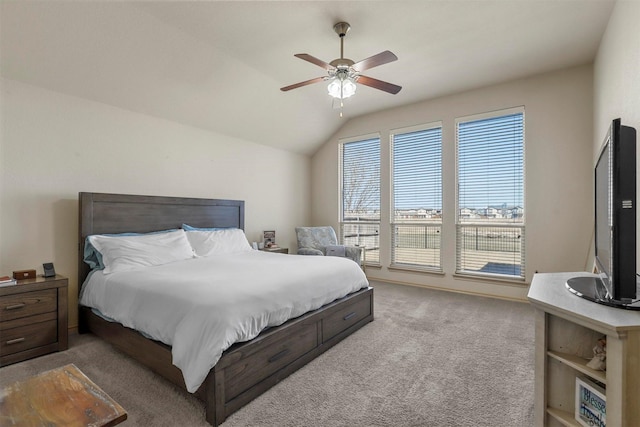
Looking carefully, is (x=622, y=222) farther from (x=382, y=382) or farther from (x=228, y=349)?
(x=228, y=349)

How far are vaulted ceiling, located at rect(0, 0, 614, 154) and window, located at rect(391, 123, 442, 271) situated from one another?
929mm

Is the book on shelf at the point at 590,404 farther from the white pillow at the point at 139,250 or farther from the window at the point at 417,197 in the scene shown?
the window at the point at 417,197

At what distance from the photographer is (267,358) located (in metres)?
1.94

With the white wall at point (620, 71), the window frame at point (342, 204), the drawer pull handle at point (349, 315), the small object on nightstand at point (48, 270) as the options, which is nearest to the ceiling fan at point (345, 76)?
the white wall at point (620, 71)

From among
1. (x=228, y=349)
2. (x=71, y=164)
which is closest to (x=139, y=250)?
(x=71, y=164)

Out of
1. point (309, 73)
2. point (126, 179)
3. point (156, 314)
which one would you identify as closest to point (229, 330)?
point (156, 314)

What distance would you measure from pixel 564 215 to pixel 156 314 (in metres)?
4.43

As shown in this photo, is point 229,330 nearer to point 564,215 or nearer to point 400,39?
point 400,39

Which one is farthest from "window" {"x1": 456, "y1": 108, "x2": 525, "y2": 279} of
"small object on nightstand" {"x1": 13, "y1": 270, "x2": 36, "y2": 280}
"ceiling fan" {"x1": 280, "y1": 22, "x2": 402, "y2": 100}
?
"small object on nightstand" {"x1": 13, "y1": 270, "x2": 36, "y2": 280}

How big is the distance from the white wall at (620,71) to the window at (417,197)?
6.05 feet

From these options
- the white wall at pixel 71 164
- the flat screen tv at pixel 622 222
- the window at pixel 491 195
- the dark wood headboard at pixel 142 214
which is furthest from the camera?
the window at pixel 491 195

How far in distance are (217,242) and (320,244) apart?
71.4 inches

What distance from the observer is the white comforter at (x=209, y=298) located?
1661mm

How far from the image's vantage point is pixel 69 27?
2.44m
